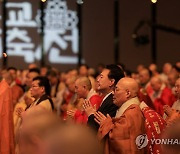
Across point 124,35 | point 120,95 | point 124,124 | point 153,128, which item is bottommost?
point 153,128

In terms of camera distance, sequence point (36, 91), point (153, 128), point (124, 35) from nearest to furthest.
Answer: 1. point (153, 128)
2. point (36, 91)
3. point (124, 35)

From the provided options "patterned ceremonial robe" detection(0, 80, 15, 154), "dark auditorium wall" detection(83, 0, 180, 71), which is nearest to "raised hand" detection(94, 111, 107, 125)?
"patterned ceremonial robe" detection(0, 80, 15, 154)

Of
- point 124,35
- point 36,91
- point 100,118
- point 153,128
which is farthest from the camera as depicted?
point 124,35

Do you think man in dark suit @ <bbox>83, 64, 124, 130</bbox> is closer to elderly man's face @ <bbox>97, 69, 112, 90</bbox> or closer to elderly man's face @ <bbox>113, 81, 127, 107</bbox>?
elderly man's face @ <bbox>97, 69, 112, 90</bbox>

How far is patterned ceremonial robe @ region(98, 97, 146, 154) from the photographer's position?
16.1 ft

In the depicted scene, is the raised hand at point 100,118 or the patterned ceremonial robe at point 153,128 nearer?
the raised hand at point 100,118

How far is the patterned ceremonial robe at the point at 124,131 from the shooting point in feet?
16.1

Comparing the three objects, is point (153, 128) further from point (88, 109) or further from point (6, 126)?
point (6, 126)

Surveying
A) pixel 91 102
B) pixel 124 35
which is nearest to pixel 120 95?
pixel 91 102

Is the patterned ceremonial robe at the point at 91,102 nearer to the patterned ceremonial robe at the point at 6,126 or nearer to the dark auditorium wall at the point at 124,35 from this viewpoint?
the patterned ceremonial robe at the point at 6,126

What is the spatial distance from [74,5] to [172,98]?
627 cm

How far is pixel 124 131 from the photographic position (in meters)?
4.90

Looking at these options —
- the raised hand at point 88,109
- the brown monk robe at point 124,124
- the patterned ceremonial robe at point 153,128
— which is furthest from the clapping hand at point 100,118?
the patterned ceremonial robe at point 153,128

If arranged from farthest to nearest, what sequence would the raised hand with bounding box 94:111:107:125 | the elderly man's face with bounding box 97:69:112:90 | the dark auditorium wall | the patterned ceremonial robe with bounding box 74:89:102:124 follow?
the dark auditorium wall
the patterned ceremonial robe with bounding box 74:89:102:124
the elderly man's face with bounding box 97:69:112:90
the raised hand with bounding box 94:111:107:125
